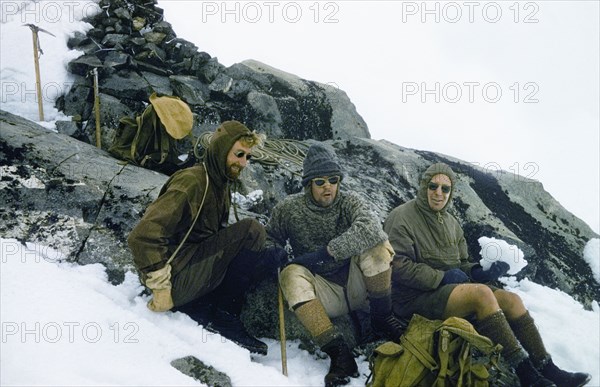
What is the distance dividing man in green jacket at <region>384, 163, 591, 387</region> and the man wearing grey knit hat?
1.15ft

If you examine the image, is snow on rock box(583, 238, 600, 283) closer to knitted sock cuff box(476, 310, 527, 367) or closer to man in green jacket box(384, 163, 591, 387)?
man in green jacket box(384, 163, 591, 387)

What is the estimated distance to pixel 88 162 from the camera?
6086 mm

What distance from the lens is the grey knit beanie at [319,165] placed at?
188 inches

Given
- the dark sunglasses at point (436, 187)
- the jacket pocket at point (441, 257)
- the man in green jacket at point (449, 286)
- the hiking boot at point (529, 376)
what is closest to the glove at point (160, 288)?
the man in green jacket at point (449, 286)

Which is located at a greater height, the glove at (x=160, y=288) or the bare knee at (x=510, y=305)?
the glove at (x=160, y=288)

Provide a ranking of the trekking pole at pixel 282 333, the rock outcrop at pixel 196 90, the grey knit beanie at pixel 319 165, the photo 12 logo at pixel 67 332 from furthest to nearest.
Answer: the rock outcrop at pixel 196 90, the grey knit beanie at pixel 319 165, the trekking pole at pixel 282 333, the photo 12 logo at pixel 67 332

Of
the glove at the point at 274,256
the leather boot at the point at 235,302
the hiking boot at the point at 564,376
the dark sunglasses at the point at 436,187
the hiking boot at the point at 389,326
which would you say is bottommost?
the hiking boot at the point at 564,376

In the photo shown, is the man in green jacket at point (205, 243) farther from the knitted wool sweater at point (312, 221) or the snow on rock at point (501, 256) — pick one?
the snow on rock at point (501, 256)

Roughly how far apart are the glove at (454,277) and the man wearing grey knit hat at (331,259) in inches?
25.3

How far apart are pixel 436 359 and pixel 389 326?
83cm

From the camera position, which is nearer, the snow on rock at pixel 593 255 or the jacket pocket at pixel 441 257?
the jacket pocket at pixel 441 257

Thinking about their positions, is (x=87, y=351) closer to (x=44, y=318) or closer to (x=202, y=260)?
(x=44, y=318)

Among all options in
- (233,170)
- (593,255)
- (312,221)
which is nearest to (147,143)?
(233,170)

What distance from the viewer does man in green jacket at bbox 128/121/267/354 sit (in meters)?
3.90
